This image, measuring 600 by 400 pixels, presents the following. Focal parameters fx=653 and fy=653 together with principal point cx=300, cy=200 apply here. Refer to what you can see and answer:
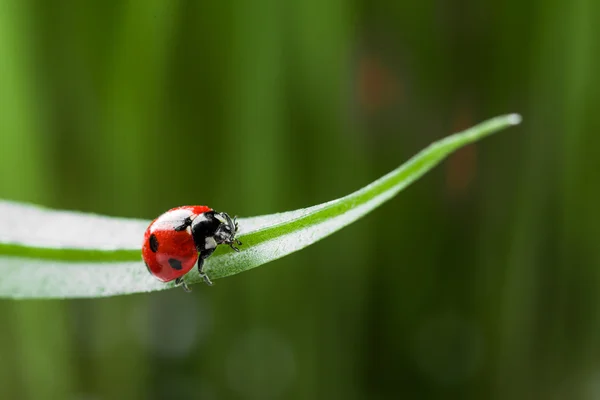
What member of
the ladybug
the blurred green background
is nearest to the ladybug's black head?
the ladybug

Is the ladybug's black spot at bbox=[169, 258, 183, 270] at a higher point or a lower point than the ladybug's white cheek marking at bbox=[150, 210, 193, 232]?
lower

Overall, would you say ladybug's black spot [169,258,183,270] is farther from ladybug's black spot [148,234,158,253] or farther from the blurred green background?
the blurred green background

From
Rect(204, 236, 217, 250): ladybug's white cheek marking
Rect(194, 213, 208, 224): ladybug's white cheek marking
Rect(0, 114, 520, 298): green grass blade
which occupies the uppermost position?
Rect(194, 213, 208, 224): ladybug's white cheek marking

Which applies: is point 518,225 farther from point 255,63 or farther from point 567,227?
point 255,63

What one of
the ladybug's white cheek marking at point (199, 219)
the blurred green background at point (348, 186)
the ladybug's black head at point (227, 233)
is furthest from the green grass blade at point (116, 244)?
the blurred green background at point (348, 186)

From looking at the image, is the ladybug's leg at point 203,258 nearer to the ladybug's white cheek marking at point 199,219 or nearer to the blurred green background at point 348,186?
the ladybug's white cheek marking at point 199,219

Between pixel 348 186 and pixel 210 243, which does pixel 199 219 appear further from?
pixel 348 186

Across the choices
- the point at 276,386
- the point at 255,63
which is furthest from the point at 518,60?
the point at 276,386
